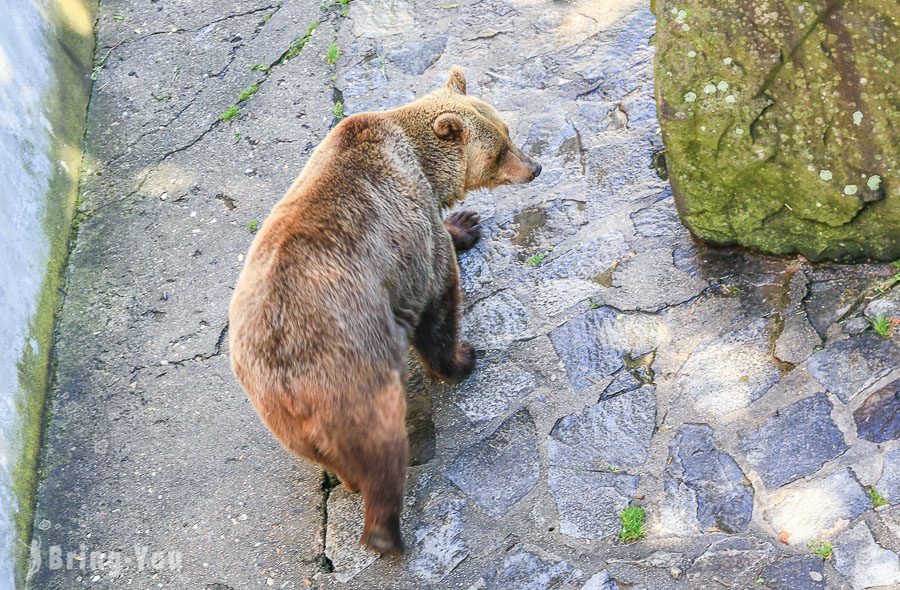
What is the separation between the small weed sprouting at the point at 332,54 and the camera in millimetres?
6262

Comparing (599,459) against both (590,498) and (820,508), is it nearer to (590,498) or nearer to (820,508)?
(590,498)

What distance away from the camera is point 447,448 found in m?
4.18

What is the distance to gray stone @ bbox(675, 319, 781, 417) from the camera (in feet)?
12.9

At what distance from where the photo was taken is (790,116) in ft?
13.1

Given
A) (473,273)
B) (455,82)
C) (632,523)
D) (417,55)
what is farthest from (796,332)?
(417,55)

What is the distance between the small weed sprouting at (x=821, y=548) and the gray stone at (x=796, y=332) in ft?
2.81

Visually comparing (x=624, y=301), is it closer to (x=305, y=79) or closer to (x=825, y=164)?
(x=825, y=164)

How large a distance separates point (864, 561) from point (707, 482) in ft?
2.12

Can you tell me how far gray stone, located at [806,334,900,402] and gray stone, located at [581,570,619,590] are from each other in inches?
48.7

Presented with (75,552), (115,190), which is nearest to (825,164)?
(75,552)

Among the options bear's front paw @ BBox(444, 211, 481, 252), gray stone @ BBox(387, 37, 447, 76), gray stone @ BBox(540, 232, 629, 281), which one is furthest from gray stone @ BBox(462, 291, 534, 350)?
gray stone @ BBox(387, 37, 447, 76)

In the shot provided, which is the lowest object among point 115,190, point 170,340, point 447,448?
point 447,448

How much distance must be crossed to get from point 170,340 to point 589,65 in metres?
3.06

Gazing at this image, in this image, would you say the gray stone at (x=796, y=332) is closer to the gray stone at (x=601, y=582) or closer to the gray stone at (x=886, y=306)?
the gray stone at (x=886, y=306)
